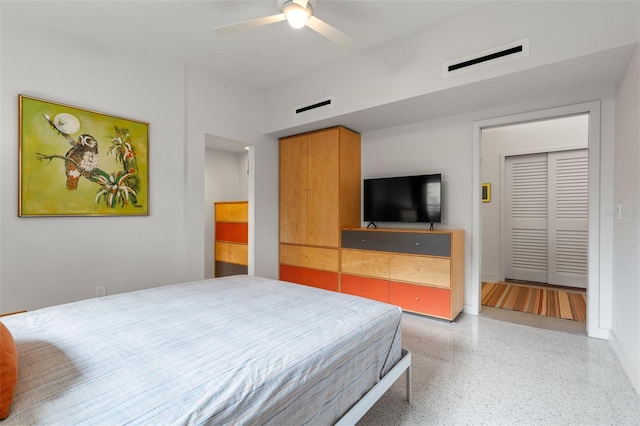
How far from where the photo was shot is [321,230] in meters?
3.92

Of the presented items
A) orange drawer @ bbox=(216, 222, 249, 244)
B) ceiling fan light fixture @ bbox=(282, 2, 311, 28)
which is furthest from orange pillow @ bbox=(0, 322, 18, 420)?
orange drawer @ bbox=(216, 222, 249, 244)

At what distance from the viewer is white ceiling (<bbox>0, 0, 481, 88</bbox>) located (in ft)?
7.88

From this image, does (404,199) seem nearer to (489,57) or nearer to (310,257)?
(310,257)

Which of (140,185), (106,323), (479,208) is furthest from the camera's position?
(479,208)

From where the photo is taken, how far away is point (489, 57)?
2.45m

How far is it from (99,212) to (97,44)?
1561 mm

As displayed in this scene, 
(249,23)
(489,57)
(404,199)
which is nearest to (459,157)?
(404,199)

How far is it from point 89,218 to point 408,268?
10.3ft

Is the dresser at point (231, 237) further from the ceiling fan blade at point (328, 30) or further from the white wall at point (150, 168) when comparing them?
the ceiling fan blade at point (328, 30)

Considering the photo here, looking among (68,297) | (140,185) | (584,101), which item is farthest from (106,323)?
(584,101)

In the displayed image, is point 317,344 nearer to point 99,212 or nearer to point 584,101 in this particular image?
point 99,212

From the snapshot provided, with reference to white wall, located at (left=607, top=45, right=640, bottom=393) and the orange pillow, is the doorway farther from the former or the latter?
white wall, located at (left=607, top=45, right=640, bottom=393)

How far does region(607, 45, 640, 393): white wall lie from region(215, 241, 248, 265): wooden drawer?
402 centimetres

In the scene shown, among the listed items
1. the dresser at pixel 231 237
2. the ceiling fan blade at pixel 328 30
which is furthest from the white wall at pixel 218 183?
the ceiling fan blade at pixel 328 30
